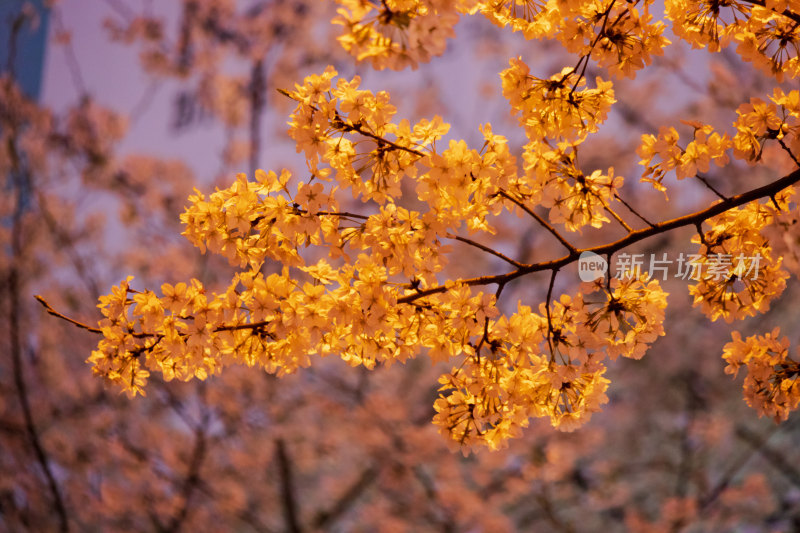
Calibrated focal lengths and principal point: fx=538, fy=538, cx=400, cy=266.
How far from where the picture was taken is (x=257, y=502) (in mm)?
8148

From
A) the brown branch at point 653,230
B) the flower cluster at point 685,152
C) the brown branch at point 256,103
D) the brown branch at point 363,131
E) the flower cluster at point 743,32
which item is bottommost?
the brown branch at point 653,230

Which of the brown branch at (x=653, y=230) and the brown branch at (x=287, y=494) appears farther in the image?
the brown branch at (x=287, y=494)

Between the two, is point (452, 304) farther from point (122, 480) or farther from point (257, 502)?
point (257, 502)

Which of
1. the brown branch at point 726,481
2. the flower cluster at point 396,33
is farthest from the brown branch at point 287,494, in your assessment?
the flower cluster at point 396,33

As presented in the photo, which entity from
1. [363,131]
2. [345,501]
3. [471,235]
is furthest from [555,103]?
[345,501]

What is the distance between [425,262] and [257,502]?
7885 millimetres

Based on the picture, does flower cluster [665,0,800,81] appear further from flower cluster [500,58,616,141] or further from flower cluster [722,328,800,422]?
flower cluster [722,328,800,422]

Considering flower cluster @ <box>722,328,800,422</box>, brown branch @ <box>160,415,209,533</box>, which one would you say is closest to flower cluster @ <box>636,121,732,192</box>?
flower cluster @ <box>722,328,800,422</box>

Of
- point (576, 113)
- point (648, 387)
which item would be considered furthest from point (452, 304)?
point (648, 387)

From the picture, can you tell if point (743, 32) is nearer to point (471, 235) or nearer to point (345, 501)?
point (471, 235)

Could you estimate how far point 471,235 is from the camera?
1.47m

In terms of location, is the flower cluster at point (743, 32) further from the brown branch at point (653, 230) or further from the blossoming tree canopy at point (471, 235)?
the brown branch at point (653, 230)

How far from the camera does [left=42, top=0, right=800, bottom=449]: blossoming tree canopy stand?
1438 millimetres

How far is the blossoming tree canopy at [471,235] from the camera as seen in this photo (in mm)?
1438
